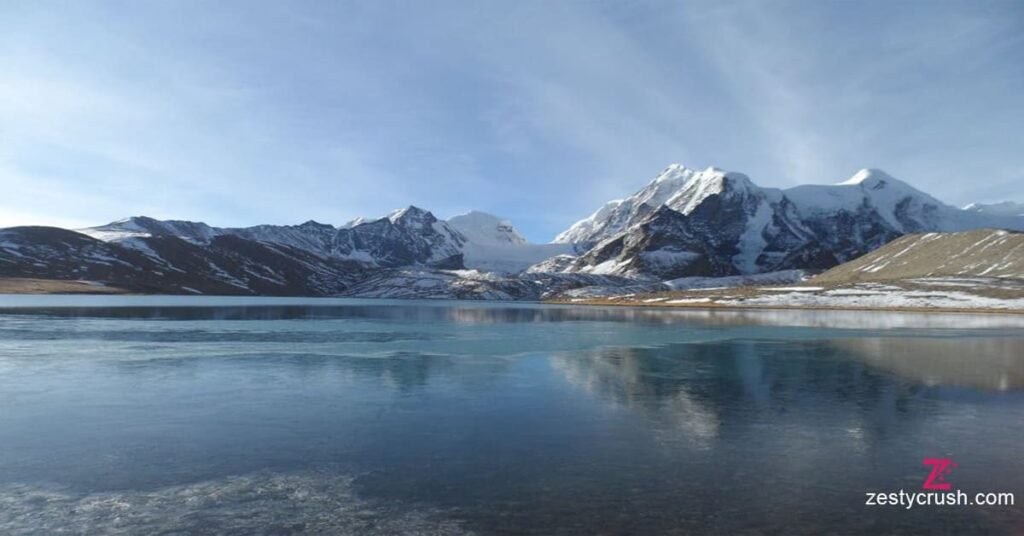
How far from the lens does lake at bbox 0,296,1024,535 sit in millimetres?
15258

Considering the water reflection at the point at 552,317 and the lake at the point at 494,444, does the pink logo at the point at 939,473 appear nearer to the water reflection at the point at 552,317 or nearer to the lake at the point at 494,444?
the lake at the point at 494,444

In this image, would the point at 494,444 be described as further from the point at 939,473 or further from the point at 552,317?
the point at 552,317

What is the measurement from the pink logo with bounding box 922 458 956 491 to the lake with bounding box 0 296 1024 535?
306mm

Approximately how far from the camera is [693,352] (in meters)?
57.0

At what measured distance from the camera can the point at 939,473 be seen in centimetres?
1886

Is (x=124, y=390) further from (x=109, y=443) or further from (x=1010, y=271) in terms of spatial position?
(x=1010, y=271)

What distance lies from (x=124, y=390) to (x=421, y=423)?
18767 mm

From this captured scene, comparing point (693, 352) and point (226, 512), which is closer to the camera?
point (226, 512)

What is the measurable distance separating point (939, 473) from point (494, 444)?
14.7 meters

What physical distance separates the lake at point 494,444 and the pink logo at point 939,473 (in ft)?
1.00

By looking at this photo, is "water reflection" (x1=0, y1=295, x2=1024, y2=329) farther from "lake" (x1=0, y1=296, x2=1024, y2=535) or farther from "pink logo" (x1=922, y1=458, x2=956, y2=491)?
"pink logo" (x1=922, y1=458, x2=956, y2=491)

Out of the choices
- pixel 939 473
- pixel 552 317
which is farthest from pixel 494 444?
pixel 552 317

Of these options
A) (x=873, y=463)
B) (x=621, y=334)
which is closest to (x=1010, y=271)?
(x=621, y=334)

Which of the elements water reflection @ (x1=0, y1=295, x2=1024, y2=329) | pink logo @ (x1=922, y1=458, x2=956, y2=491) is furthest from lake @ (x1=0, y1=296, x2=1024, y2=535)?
water reflection @ (x1=0, y1=295, x2=1024, y2=329)
